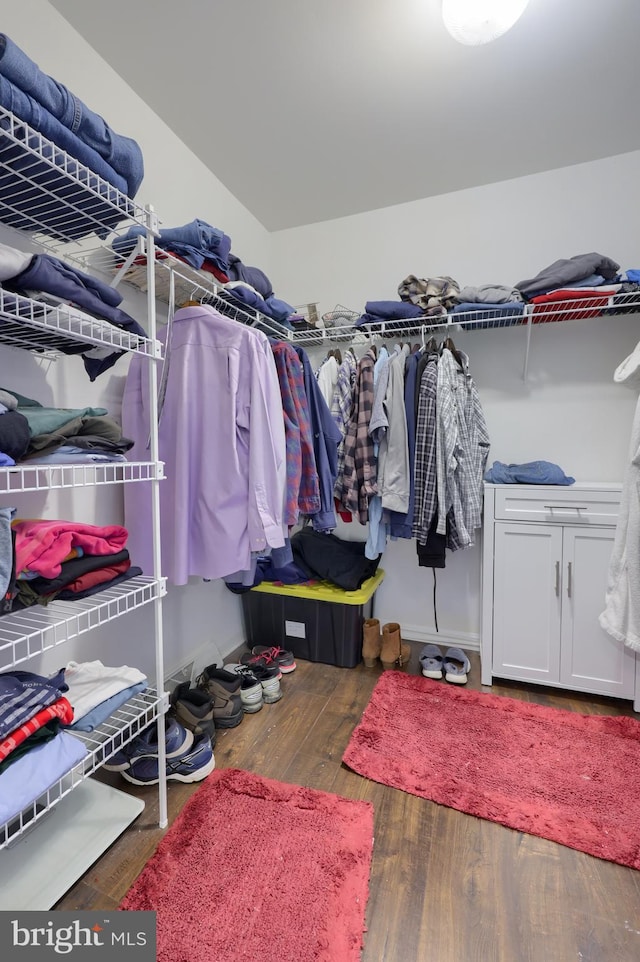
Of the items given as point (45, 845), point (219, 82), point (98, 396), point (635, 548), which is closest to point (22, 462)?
point (98, 396)

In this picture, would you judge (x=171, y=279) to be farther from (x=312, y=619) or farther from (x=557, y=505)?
(x=557, y=505)

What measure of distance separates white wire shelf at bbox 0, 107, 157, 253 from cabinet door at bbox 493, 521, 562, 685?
1.91m

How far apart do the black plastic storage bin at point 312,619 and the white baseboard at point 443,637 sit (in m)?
0.35

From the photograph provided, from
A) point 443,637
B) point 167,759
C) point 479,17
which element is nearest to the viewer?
point 479,17

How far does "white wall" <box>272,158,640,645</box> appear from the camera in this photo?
211cm

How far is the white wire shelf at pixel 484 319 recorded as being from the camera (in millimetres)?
1897

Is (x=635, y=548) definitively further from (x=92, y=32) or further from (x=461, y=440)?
(x=92, y=32)

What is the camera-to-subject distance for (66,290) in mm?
1012

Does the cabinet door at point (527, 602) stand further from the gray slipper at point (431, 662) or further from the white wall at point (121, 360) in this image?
the white wall at point (121, 360)

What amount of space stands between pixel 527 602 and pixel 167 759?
1.62m

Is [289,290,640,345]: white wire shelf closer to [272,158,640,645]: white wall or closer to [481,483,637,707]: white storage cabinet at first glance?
[272,158,640,645]: white wall

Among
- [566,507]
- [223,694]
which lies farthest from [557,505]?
[223,694]

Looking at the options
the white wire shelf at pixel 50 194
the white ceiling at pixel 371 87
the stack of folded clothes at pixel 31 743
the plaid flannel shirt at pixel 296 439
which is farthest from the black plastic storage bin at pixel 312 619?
the white ceiling at pixel 371 87

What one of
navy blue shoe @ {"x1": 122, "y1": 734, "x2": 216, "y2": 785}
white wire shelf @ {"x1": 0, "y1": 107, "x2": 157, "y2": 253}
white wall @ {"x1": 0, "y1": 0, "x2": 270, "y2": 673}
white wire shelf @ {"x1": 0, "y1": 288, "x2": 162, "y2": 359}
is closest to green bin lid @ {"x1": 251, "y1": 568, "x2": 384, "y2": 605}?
white wall @ {"x1": 0, "y1": 0, "x2": 270, "y2": 673}
